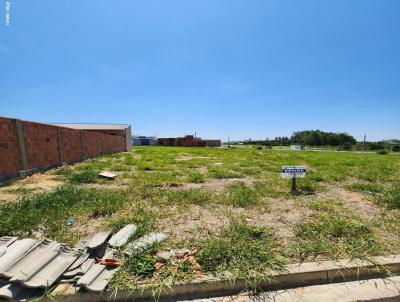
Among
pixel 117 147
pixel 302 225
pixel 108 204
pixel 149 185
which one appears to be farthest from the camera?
pixel 117 147

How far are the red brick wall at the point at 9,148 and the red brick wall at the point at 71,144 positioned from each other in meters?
3.69

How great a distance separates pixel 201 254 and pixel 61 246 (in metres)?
1.55

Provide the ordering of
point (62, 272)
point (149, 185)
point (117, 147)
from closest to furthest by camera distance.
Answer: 1. point (62, 272)
2. point (149, 185)
3. point (117, 147)

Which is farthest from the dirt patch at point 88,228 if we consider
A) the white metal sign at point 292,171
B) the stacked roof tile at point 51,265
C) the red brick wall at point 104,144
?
the red brick wall at point 104,144

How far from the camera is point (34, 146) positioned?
8062 mm

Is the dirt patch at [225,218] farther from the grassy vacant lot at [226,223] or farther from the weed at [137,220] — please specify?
the weed at [137,220]

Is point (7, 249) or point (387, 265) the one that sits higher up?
point (7, 249)

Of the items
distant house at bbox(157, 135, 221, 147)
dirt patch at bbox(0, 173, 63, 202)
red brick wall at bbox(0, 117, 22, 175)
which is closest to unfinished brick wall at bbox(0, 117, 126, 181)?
red brick wall at bbox(0, 117, 22, 175)

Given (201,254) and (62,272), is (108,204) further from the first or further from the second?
(201,254)

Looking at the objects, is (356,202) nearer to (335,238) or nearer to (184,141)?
(335,238)

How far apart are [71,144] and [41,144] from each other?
3.33 metres

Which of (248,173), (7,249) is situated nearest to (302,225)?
(7,249)

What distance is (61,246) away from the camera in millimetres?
2340

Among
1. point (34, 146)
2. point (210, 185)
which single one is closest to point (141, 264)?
point (210, 185)
